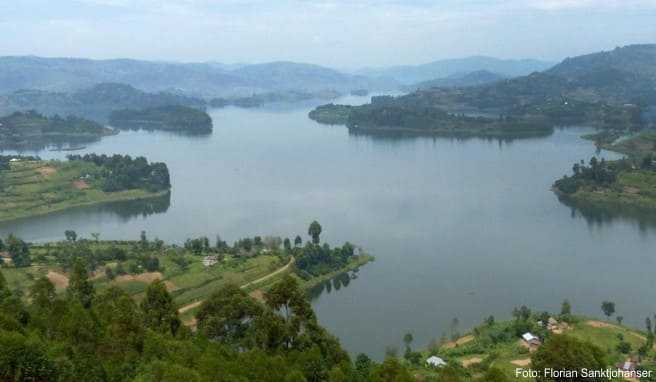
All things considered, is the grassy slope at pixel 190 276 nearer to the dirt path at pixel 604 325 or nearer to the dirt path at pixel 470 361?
the dirt path at pixel 470 361

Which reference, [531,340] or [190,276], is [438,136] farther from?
[531,340]

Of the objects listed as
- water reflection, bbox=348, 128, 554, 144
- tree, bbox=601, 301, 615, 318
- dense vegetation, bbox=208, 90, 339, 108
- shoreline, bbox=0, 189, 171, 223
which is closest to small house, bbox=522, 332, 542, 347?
tree, bbox=601, 301, 615, 318

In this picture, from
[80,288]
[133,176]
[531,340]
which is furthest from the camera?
[133,176]

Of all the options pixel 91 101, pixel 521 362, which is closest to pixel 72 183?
pixel 521 362

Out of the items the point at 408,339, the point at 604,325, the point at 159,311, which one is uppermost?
the point at 159,311

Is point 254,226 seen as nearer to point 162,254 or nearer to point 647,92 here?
point 162,254

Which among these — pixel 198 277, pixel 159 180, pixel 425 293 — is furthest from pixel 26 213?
pixel 425 293

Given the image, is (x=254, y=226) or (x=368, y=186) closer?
(x=254, y=226)

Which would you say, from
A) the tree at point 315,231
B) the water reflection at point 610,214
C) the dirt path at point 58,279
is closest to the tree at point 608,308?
the tree at point 315,231
